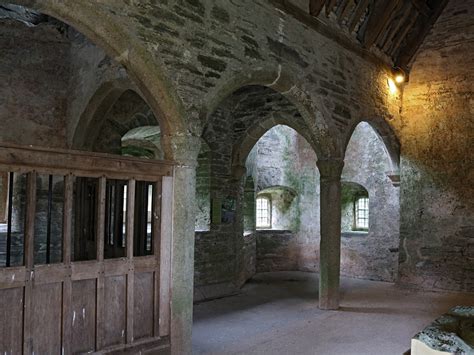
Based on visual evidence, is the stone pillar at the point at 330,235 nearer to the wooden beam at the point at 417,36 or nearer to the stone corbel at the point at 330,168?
the stone corbel at the point at 330,168

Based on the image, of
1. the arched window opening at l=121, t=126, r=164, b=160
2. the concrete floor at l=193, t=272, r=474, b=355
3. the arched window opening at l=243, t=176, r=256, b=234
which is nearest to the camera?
the concrete floor at l=193, t=272, r=474, b=355

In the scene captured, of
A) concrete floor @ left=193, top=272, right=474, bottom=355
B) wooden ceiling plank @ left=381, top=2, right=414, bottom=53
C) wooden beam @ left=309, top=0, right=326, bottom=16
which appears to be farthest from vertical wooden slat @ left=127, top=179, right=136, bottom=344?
wooden ceiling plank @ left=381, top=2, right=414, bottom=53

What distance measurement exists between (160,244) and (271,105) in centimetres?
432

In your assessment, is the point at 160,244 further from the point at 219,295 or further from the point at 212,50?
the point at 219,295

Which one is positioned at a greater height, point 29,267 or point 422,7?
point 422,7

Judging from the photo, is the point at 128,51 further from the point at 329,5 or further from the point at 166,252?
the point at 329,5

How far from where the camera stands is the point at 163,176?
12.5 ft

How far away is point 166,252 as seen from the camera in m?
3.78

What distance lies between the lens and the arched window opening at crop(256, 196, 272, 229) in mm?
10320

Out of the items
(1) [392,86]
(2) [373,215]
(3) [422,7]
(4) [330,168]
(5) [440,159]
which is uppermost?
(3) [422,7]

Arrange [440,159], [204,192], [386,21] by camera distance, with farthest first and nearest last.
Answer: [440,159]
[204,192]
[386,21]

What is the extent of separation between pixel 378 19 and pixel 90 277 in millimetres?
5524

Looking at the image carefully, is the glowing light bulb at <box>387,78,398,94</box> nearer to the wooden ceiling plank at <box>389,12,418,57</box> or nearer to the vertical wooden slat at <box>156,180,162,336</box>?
the wooden ceiling plank at <box>389,12,418,57</box>

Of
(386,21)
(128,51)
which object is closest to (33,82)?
(128,51)
